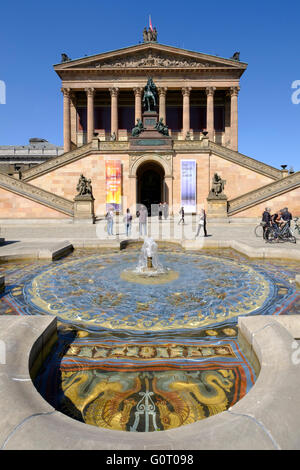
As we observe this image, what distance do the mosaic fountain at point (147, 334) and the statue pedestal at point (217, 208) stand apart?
566 inches

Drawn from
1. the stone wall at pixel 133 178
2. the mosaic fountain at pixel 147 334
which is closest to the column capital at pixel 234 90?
the stone wall at pixel 133 178

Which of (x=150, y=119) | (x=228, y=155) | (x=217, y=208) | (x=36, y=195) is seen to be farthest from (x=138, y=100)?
(x=217, y=208)

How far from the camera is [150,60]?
3875cm

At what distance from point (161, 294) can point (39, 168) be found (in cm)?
2577

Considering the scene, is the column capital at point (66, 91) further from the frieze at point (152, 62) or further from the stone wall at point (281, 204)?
the stone wall at point (281, 204)

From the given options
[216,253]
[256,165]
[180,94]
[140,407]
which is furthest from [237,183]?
[140,407]

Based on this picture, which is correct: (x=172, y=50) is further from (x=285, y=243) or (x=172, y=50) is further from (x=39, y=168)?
(x=285, y=243)

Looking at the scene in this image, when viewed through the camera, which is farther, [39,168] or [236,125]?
[236,125]

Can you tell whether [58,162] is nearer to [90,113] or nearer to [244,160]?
[90,113]

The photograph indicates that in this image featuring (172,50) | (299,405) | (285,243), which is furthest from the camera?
(172,50)

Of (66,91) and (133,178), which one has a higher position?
(66,91)

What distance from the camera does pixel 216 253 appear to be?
30.7ft

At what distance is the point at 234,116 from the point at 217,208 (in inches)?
975
